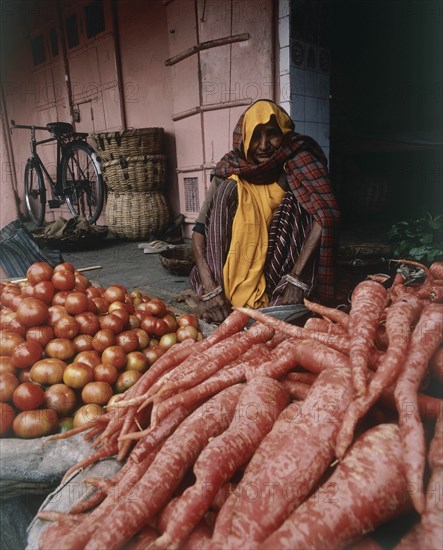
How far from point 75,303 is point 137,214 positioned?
384cm

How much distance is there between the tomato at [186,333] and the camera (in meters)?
2.01

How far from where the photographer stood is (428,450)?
2.77ft

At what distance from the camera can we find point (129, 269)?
4238mm

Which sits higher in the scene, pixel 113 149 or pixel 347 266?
pixel 113 149

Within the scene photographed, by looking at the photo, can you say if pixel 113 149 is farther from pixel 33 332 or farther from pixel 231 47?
pixel 33 332

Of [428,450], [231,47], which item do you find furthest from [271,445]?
[231,47]

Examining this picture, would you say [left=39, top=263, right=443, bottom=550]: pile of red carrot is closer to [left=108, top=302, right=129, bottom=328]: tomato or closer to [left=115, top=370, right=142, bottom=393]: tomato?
[left=115, top=370, right=142, bottom=393]: tomato

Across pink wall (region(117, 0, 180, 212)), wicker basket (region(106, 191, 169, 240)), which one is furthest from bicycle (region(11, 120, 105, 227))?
pink wall (region(117, 0, 180, 212))

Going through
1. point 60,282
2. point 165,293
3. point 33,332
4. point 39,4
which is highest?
point 39,4

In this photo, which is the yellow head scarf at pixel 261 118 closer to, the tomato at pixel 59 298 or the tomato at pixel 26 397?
the tomato at pixel 59 298

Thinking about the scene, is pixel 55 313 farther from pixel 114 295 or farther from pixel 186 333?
pixel 186 333

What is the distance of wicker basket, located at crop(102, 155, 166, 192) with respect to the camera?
5410 mm

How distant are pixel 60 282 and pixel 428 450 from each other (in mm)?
1718

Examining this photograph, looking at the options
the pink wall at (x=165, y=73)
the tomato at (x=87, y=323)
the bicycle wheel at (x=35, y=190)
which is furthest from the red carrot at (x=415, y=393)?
the bicycle wheel at (x=35, y=190)
